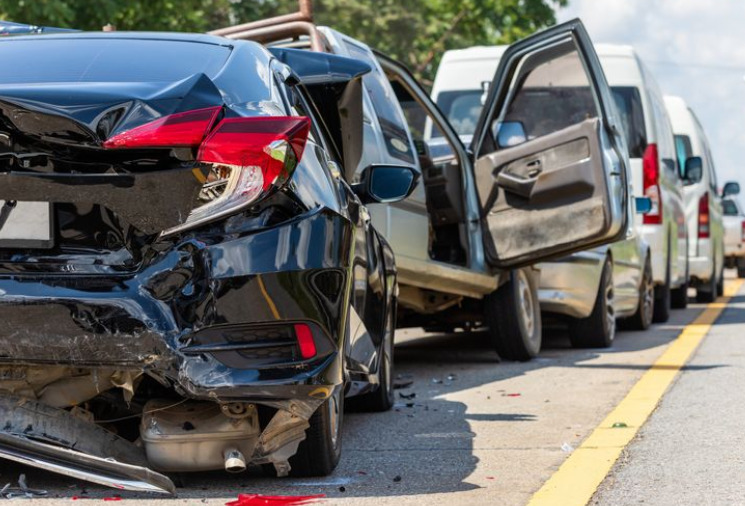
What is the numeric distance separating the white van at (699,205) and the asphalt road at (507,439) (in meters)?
7.57

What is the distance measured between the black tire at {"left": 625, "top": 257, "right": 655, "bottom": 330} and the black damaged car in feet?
28.4

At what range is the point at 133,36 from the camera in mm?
5152

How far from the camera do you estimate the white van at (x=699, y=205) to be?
1775 cm

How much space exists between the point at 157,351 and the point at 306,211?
632 millimetres

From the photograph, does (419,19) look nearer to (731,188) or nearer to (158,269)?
(731,188)

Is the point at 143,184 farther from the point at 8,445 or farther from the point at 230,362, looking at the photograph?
the point at 8,445

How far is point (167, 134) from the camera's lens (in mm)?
4250

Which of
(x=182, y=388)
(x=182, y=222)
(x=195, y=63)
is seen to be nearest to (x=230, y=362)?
(x=182, y=388)

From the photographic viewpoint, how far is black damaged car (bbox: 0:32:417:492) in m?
4.25

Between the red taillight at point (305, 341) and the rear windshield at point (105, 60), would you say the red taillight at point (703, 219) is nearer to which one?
the rear windshield at point (105, 60)

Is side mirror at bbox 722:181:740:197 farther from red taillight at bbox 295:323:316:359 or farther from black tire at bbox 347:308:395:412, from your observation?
red taillight at bbox 295:323:316:359

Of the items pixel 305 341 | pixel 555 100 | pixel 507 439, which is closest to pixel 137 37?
pixel 305 341

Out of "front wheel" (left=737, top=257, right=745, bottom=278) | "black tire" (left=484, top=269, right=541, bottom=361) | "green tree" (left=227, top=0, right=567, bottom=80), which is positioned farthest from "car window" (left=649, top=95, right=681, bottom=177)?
"front wheel" (left=737, top=257, right=745, bottom=278)

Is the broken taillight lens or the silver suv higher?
the broken taillight lens
